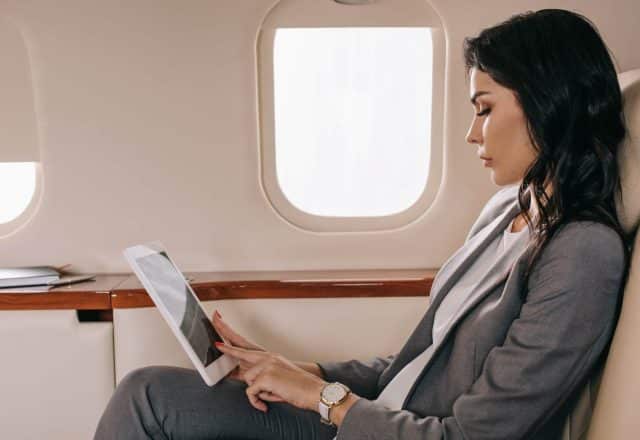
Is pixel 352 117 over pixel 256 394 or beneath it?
over

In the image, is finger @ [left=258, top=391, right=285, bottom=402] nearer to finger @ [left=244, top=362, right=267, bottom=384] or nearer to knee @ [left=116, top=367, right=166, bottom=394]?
finger @ [left=244, top=362, right=267, bottom=384]

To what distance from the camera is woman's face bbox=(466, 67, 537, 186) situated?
98cm

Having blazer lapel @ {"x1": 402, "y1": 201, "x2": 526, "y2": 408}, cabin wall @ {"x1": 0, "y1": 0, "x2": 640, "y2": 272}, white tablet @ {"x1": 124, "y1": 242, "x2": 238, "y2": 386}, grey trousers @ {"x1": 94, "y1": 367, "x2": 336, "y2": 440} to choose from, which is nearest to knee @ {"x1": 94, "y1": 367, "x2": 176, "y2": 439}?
grey trousers @ {"x1": 94, "y1": 367, "x2": 336, "y2": 440}

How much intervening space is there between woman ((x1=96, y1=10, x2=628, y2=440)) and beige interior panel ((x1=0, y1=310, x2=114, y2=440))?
48 cm

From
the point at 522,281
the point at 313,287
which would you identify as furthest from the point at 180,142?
the point at 522,281

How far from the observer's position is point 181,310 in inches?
46.8

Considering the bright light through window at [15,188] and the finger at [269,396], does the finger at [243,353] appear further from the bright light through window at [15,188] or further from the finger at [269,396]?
the bright light through window at [15,188]

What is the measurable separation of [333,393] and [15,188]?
1274mm

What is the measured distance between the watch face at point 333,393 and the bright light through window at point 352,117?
31.7 inches

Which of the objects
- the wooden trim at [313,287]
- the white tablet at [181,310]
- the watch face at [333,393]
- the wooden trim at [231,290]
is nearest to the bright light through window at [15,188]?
the wooden trim at [231,290]

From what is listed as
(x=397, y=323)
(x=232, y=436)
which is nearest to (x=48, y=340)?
(x=232, y=436)

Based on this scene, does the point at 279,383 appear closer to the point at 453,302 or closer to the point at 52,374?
the point at 453,302

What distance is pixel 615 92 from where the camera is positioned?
930 mm

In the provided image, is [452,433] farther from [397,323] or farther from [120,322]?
[120,322]
